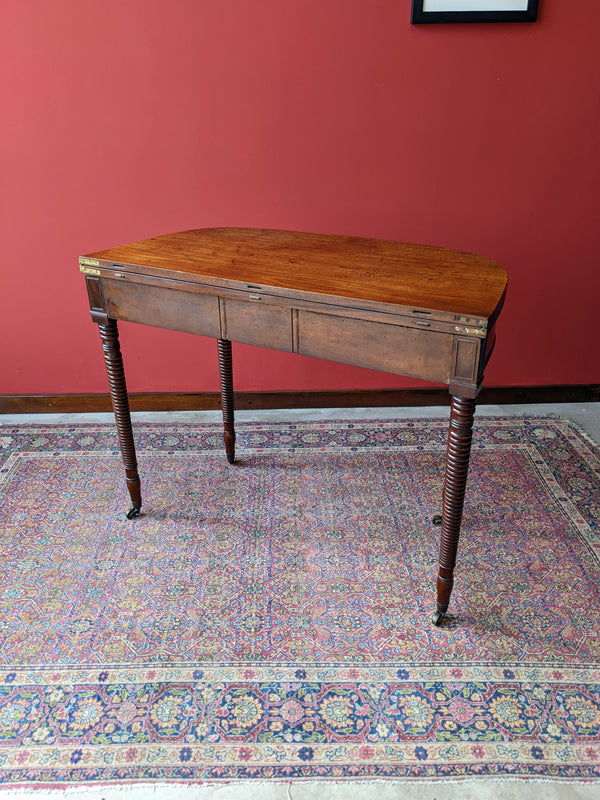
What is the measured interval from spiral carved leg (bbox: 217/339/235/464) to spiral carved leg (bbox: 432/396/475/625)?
1.15 meters

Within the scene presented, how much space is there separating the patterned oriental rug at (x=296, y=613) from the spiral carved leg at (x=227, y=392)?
0.34ft

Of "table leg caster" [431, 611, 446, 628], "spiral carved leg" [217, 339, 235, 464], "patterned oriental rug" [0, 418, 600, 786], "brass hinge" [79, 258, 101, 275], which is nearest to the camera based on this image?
"patterned oriental rug" [0, 418, 600, 786]

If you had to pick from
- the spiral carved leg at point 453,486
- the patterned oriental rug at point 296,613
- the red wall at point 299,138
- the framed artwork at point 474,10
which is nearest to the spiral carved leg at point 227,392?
the patterned oriental rug at point 296,613

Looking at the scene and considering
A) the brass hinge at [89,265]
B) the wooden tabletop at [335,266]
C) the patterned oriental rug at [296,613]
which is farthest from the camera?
the brass hinge at [89,265]

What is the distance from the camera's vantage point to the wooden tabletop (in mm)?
1694

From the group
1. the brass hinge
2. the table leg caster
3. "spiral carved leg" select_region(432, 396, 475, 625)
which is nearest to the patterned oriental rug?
the table leg caster

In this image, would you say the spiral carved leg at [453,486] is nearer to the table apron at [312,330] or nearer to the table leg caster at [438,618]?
the table leg caster at [438,618]

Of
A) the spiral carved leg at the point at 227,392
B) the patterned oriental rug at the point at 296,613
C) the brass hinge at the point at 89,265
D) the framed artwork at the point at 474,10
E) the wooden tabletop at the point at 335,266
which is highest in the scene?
the framed artwork at the point at 474,10

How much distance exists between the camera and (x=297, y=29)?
2768 mm

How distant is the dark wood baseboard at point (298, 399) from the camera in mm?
3332

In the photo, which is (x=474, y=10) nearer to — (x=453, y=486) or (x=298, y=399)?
(x=298, y=399)

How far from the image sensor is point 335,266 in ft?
6.44

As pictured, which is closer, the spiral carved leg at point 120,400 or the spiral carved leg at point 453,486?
the spiral carved leg at point 453,486

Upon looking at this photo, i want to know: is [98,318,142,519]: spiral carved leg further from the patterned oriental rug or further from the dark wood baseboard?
the dark wood baseboard
